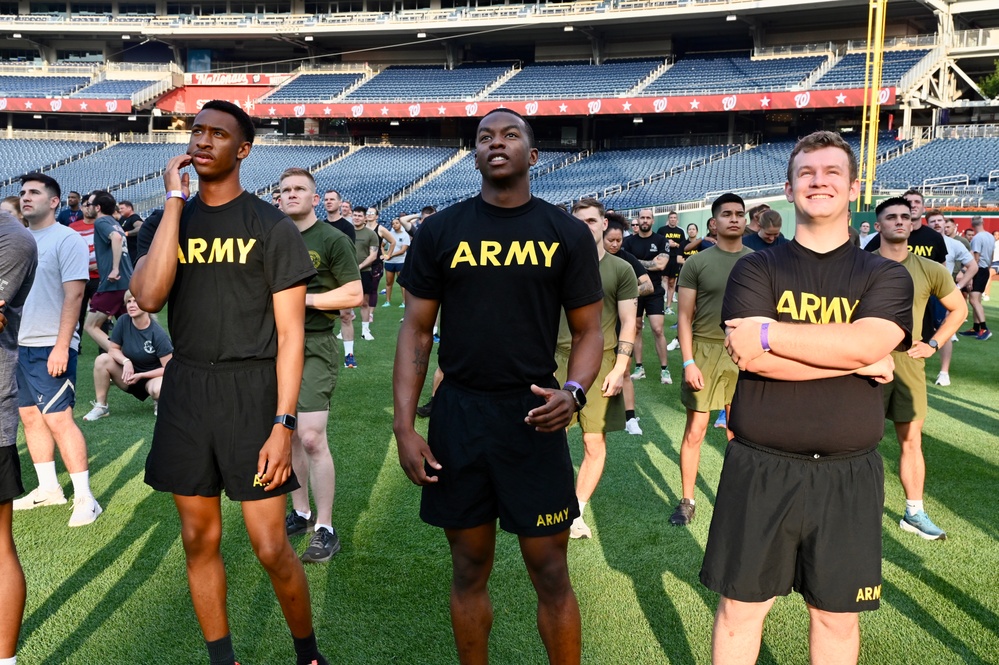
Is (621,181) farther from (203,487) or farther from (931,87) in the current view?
(203,487)

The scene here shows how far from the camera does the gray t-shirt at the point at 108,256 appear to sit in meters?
9.30

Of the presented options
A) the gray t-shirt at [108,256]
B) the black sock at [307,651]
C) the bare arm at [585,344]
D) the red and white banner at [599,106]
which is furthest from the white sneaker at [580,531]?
the red and white banner at [599,106]

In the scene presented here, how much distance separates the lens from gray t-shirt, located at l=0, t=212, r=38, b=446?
3014 millimetres

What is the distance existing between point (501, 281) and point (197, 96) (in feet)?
149

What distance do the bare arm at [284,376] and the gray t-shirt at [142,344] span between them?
4889 mm

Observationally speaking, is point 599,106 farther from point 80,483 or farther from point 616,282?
point 80,483

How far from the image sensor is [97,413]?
7875mm

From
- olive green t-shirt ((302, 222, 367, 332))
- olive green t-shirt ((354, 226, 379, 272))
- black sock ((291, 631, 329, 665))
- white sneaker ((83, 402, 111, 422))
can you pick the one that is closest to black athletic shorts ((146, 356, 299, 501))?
black sock ((291, 631, 329, 665))

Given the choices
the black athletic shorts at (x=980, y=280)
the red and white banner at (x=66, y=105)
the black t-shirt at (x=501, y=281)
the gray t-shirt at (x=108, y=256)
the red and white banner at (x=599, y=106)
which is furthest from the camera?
the red and white banner at (x=66, y=105)

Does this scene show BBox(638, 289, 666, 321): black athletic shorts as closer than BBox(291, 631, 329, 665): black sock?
No

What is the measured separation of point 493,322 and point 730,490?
3.30 ft

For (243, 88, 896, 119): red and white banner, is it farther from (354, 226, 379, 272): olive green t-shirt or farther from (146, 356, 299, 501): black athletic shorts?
(146, 356, 299, 501): black athletic shorts

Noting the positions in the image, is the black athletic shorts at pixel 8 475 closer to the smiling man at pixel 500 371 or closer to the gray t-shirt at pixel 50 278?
the smiling man at pixel 500 371

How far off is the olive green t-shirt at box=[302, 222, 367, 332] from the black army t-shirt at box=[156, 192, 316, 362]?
1726 millimetres
